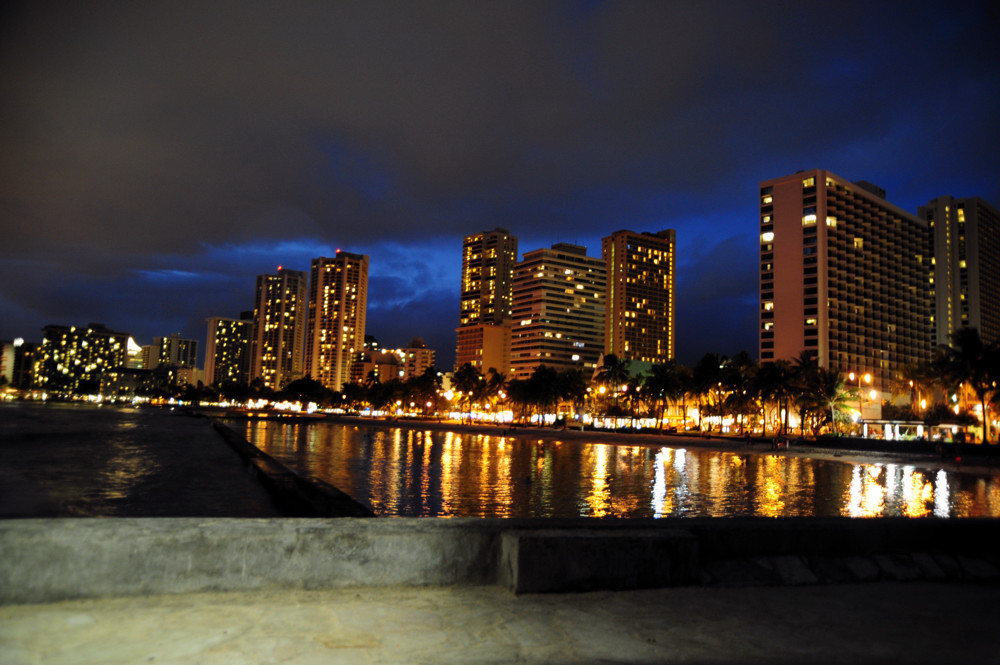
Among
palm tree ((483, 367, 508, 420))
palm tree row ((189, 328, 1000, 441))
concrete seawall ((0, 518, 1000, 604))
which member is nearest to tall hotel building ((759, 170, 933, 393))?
palm tree row ((189, 328, 1000, 441))

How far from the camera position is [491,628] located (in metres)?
5.37

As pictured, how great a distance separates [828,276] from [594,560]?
520 feet

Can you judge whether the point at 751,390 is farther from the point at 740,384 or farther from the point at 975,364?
the point at 975,364

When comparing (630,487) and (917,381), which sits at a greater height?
(917,381)

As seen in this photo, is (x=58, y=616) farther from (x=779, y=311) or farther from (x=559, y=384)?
(x=779, y=311)

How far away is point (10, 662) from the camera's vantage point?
175 inches

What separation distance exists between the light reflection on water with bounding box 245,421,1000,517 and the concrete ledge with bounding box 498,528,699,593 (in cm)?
1063

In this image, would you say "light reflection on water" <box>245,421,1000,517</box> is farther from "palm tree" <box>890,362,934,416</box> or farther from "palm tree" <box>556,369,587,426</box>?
"palm tree" <box>556,369,587,426</box>

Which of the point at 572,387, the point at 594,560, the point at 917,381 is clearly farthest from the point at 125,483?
the point at 572,387

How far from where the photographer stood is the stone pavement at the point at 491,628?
4.77 metres

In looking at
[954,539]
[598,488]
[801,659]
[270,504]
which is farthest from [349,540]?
[598,488]

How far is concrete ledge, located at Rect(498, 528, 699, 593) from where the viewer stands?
6.25 metres

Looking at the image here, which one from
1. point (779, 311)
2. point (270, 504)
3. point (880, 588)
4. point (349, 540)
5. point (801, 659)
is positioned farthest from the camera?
point (779, 311)

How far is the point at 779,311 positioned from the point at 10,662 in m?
161
